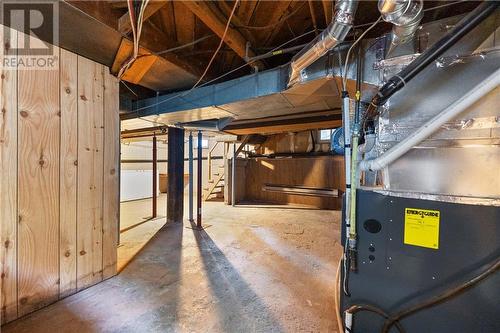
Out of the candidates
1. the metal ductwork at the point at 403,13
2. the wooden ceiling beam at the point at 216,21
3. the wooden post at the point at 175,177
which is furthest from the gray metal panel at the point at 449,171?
the wooden post at the point at 175,177

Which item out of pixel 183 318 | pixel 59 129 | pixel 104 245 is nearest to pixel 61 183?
pixel 59 129

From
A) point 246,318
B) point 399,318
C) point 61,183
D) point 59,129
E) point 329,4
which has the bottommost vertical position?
point 246,318

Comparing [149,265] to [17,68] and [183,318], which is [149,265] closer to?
[183,318]

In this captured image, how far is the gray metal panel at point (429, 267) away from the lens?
1025 mm

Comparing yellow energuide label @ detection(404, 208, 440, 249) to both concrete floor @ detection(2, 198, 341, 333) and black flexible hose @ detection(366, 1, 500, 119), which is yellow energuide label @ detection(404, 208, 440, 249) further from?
concrete floor @ detection(2, 198, 341, 333)

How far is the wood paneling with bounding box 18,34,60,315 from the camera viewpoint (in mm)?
1446

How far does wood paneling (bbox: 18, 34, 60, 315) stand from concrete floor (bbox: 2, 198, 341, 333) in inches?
7.5

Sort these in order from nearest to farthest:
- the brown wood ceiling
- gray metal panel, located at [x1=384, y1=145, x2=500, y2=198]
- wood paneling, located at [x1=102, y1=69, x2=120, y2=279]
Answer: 1. gray metal panel, located at [x1=384, y1=145, x2=500, y2=198]
2. the brown wood ceiling
3. wood paneling, located at [x1=102, y1=69, x2=120, y2=279]

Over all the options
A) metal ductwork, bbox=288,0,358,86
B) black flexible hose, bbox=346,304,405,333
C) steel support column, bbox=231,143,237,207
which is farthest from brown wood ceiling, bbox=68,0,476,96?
steel support column, bbox=231,143,237,207

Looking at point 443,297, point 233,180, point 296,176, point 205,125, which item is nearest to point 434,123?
point 443,297

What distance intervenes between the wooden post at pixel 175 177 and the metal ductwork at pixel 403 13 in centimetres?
325

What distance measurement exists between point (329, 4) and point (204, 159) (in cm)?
657

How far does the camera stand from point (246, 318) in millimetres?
1486

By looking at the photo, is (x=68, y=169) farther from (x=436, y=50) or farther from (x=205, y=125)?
(x=436, y=50)
